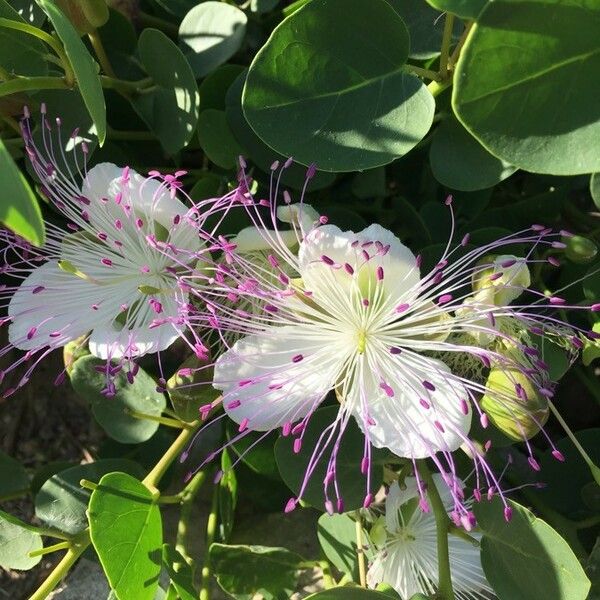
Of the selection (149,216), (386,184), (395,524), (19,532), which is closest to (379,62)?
(149,216)

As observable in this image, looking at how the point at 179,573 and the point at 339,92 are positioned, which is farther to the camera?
the point at 179,573

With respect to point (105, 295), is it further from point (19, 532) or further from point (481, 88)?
point (481, 88)

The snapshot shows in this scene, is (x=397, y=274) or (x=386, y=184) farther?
(x=386, y=184)

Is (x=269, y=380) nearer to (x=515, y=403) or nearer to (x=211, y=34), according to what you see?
(x=515, y=403)

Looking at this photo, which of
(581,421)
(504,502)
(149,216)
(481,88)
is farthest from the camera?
(581,421)

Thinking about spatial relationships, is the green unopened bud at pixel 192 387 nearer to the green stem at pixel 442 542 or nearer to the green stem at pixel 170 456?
the green stem at pixel 170 456

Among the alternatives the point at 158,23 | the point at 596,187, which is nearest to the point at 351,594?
the point at 596,187

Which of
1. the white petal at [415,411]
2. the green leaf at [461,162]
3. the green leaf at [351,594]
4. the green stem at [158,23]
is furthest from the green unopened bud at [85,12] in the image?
the green leaf at [351,594]

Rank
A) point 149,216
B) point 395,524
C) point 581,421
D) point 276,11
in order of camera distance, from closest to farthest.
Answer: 1. point 149,216
2. point 395,524
3. point 276,11
4. point 581,421

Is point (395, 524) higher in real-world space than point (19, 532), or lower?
lower
